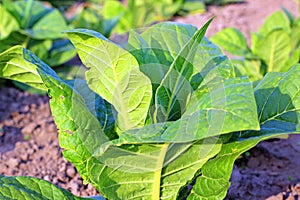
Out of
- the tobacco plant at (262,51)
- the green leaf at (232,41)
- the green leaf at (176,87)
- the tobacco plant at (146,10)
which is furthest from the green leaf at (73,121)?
the tobacco plant at (146,10)

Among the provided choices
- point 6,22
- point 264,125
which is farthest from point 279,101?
point 6,22

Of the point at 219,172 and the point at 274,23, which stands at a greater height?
the point at 274,23

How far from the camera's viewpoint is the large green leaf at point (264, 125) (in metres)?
1.56

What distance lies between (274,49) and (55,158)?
1414 millimetres

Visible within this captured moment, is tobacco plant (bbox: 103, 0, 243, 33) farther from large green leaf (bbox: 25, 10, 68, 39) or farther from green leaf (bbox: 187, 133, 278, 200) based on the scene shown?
green leaf (bbox: 187, 133, 278, 200)

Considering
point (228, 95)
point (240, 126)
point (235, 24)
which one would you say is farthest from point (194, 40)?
point (235, 24)

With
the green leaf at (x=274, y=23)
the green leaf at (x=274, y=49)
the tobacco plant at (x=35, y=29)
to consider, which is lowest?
the green leaf at (x=274, y=49)

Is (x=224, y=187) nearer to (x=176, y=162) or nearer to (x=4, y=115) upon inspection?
(x=176, y=162)

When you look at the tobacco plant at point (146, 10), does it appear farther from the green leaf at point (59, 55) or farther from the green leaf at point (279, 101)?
the green leaf at point (279, 101)

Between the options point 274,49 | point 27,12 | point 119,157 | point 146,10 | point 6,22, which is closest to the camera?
point 119,157

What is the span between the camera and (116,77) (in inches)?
60.4

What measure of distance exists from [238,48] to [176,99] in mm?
1525

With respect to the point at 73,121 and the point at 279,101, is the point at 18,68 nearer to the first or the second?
the point at 73,121

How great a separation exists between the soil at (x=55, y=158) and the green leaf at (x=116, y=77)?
805 mm
